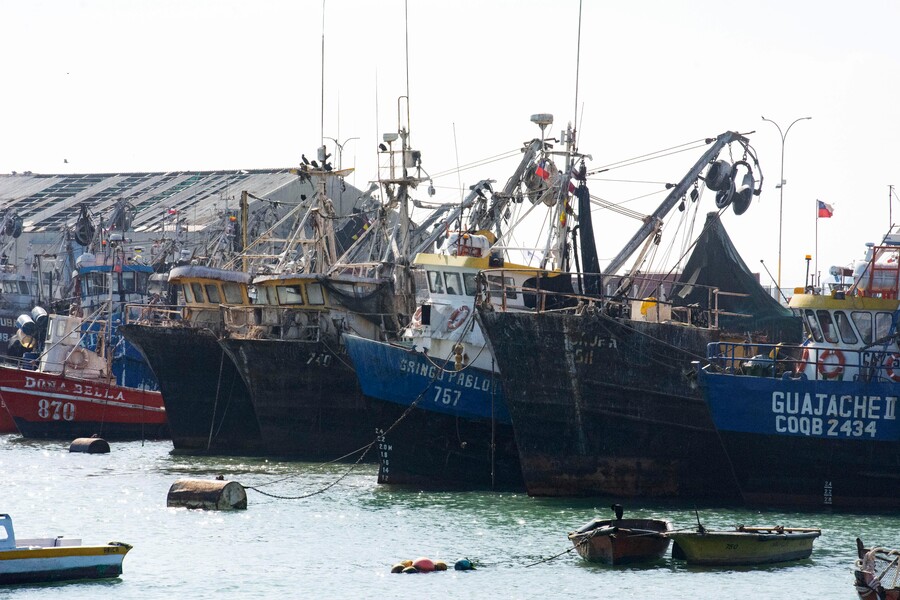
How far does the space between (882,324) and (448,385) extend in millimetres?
10540

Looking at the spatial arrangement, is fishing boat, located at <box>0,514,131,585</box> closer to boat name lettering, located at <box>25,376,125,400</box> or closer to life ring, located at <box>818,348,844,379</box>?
life ring, located at <box>818,348,844,379</box>

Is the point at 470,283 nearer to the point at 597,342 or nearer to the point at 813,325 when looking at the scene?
the point at 597,342

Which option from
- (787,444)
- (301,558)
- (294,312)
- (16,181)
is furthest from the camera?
(16,181)

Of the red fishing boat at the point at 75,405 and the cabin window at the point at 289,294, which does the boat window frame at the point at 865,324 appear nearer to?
the cabin window at the point at 289,294

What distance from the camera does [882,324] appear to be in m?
32.3

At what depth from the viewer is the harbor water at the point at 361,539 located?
2550 centimetres

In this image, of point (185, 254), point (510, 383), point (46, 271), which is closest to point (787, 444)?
point (510, 383)

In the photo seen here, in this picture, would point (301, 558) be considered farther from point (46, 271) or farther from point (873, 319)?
point (46, 271)

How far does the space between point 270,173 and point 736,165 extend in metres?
49.8

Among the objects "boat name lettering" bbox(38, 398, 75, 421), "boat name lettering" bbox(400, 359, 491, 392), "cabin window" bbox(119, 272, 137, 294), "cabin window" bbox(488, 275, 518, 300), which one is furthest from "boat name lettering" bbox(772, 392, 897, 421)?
"cabin window" bbox(119, 272, 137, 294)

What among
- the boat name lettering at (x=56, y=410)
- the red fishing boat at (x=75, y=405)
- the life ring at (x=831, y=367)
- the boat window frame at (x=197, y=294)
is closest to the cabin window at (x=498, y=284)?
the life ring at (x=831, y=367)

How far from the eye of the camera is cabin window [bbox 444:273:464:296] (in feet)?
124

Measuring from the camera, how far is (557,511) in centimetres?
3281

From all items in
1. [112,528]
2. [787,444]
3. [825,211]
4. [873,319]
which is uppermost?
[825,211]
